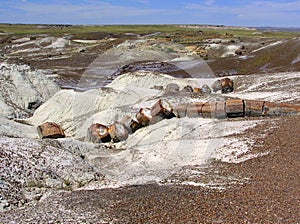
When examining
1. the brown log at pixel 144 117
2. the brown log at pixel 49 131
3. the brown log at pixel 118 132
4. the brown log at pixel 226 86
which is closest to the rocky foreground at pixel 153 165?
the brown log at pixel 144 117

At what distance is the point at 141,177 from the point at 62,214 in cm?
369

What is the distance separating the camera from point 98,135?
16.8 meters

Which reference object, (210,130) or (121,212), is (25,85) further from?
(121,212)

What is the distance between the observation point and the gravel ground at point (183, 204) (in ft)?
23.9

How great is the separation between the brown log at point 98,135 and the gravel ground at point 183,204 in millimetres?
7121

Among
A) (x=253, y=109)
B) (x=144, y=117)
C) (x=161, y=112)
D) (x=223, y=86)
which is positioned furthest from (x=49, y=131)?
(x=223, y=86)

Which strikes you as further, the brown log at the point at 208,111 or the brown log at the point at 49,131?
the brown log at the point at 49,131

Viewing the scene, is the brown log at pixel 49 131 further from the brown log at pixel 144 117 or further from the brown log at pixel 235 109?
the brown log at pixel 235 109

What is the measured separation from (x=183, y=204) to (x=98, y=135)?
9.32 m

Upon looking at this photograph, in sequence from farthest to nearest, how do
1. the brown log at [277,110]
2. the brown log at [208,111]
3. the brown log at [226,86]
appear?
the brown log at [226,86]
the brown log at [208,111]
the brown log at [277,110]

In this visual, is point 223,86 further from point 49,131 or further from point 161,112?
point 49,131

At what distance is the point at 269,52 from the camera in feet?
130

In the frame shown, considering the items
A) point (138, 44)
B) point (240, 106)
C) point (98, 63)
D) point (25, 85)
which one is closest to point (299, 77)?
point (240, 106)

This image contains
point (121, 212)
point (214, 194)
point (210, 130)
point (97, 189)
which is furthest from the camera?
point (210, 130)
